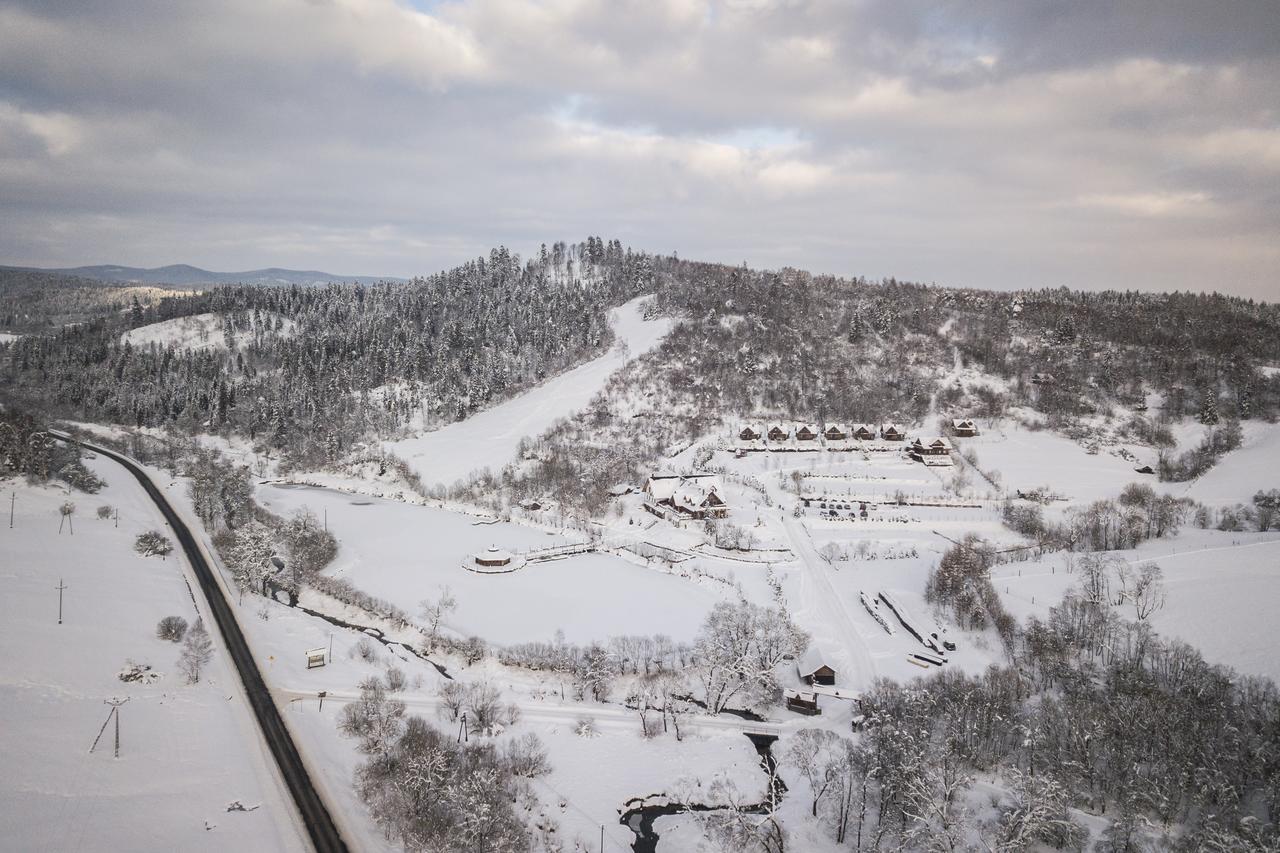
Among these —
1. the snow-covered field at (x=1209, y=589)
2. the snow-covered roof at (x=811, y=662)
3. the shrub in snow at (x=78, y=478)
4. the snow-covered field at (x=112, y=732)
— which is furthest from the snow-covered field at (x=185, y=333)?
the snow-covered field at (x=1209, y=589)

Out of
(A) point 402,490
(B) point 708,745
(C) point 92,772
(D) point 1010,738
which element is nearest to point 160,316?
(A) point 402,490

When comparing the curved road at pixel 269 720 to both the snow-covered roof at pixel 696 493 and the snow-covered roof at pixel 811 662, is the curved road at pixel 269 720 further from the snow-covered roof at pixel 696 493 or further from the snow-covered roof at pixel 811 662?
the snow-covered roof at pixel 696 493

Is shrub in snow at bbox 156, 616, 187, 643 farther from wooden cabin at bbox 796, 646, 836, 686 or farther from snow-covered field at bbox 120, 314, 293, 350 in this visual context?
snow-covered field at bbox 120, 314, 293, 350

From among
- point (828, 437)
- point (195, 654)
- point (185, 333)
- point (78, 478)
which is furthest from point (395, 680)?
point (185, 333)

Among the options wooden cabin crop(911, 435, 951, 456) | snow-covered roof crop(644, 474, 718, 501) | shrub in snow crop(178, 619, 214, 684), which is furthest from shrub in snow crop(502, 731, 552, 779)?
wooden cabin crop(911, 435, 951, 456)

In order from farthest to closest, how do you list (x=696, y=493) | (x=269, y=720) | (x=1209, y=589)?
(x=696, y=493) → (x=1209, y=589) → (x=269, y=720)

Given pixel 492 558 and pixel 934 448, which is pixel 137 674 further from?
pixel 934 448
